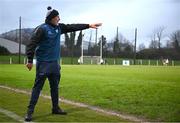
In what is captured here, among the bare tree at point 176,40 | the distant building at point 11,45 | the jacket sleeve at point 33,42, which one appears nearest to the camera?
the jacket sleeve at point 33,42

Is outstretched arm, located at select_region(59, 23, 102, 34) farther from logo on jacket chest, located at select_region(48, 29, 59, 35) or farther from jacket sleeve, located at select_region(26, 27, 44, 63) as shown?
jacket sleeve, located at select_region(26, 27, 44, 63)

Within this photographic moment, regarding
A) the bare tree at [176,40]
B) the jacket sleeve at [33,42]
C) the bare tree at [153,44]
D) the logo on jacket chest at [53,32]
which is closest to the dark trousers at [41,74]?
the jacket sleeve at [33,42]

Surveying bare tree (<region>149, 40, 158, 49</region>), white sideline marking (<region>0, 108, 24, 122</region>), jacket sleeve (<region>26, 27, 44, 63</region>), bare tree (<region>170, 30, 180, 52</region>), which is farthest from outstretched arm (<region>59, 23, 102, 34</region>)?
bare tree (<region>149, 40, 158, 49</region>)

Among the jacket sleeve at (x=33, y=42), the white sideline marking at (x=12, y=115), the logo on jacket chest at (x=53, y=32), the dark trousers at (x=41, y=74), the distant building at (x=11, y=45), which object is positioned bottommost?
the white sideline marking at (x=12, y=115)

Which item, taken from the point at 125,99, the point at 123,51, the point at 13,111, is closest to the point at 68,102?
the point at 125,99

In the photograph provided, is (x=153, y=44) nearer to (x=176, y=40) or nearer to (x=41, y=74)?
(x=176, y=40)

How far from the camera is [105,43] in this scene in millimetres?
122375

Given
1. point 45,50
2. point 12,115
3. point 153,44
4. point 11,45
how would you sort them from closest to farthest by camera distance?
1. point 45,50
2. point 12,115
3. point 153,44
4. point 11,45

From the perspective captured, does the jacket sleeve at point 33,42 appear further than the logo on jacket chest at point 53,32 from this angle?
No

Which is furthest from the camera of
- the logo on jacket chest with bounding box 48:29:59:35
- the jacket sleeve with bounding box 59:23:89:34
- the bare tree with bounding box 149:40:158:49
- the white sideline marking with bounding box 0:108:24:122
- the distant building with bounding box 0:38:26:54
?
the distant building with bounding box 0:38:26:54

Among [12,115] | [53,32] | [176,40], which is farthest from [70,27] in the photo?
[176,40]

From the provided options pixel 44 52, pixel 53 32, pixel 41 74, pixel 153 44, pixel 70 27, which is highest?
pixel 153 44

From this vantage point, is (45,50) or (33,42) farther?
(45,50)

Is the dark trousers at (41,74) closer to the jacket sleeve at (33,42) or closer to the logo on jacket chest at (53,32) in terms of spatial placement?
the jacket sleeve at (33,42)
